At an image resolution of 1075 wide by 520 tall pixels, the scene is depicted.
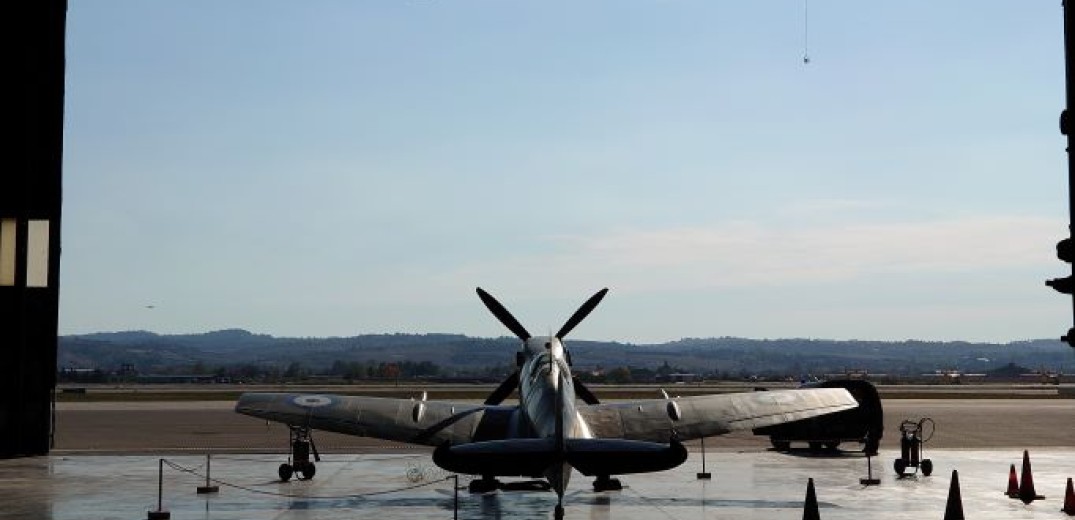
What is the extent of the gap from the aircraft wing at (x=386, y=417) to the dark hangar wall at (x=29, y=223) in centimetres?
1268

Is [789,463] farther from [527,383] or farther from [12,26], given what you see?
[12,26]

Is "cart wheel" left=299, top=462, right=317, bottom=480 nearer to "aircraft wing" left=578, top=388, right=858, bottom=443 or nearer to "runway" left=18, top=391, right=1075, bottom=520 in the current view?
"runway" left=18, top=391, right=1075, bottom=520

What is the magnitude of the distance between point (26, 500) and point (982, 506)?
20.5 meters

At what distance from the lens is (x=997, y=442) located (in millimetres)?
43281

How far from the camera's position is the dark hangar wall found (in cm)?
3484

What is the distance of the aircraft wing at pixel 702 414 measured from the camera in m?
26.2

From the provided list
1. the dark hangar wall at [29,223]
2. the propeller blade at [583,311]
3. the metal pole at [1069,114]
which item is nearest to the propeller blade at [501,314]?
the propeller blade at [583,311]

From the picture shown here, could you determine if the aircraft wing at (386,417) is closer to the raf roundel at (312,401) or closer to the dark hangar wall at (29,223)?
the raf roundel at (312,401)

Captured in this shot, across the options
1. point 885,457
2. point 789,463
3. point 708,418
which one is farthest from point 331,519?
point 885,457

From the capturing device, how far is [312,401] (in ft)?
87.0

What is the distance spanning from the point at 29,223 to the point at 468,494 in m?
18.9

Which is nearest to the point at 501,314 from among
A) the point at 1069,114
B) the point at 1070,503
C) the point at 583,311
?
the point at 583,311

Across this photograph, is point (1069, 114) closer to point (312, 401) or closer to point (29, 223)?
point (312, 401)

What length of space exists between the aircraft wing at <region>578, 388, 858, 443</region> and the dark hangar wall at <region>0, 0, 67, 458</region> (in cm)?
1911
